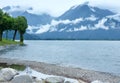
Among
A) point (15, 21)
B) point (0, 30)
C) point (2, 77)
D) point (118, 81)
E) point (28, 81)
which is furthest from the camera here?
point (15, 21)

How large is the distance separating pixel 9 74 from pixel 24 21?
464ft

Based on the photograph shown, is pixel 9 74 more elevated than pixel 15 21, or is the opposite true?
pixel 15 21

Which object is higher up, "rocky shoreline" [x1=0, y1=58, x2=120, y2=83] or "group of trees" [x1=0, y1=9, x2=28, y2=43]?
"group of trees" [x1=0, y1=9, x2=28, y2=43]

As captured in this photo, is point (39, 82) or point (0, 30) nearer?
point (39, 82)

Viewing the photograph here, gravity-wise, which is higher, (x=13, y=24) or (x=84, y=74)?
(x=13, y=24)

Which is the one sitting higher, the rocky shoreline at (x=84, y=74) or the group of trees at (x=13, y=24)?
the group of trees at (x=13, y=24)

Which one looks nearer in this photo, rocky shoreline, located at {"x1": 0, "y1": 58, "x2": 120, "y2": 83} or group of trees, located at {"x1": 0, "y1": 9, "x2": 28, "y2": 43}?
rocky shoreline, located at {"x1": 0, "y1": 58, "x2": 120, "y2": 83}

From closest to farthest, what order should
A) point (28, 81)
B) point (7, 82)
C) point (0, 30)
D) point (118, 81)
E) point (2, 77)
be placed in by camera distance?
point (28, 81) → point (7, 82) → point (2, 77) → point (118, 81) → point (0, 30)

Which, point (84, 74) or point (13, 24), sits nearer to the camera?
point (84, 74)

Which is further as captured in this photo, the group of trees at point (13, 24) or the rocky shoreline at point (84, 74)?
the group of trees at point (13, 24)

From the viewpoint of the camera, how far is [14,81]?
103 ft

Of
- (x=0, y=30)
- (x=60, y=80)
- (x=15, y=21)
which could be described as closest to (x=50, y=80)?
(x=60, y=80)

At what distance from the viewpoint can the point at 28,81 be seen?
31406mm

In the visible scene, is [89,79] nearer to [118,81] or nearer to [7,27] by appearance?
[118,81]
